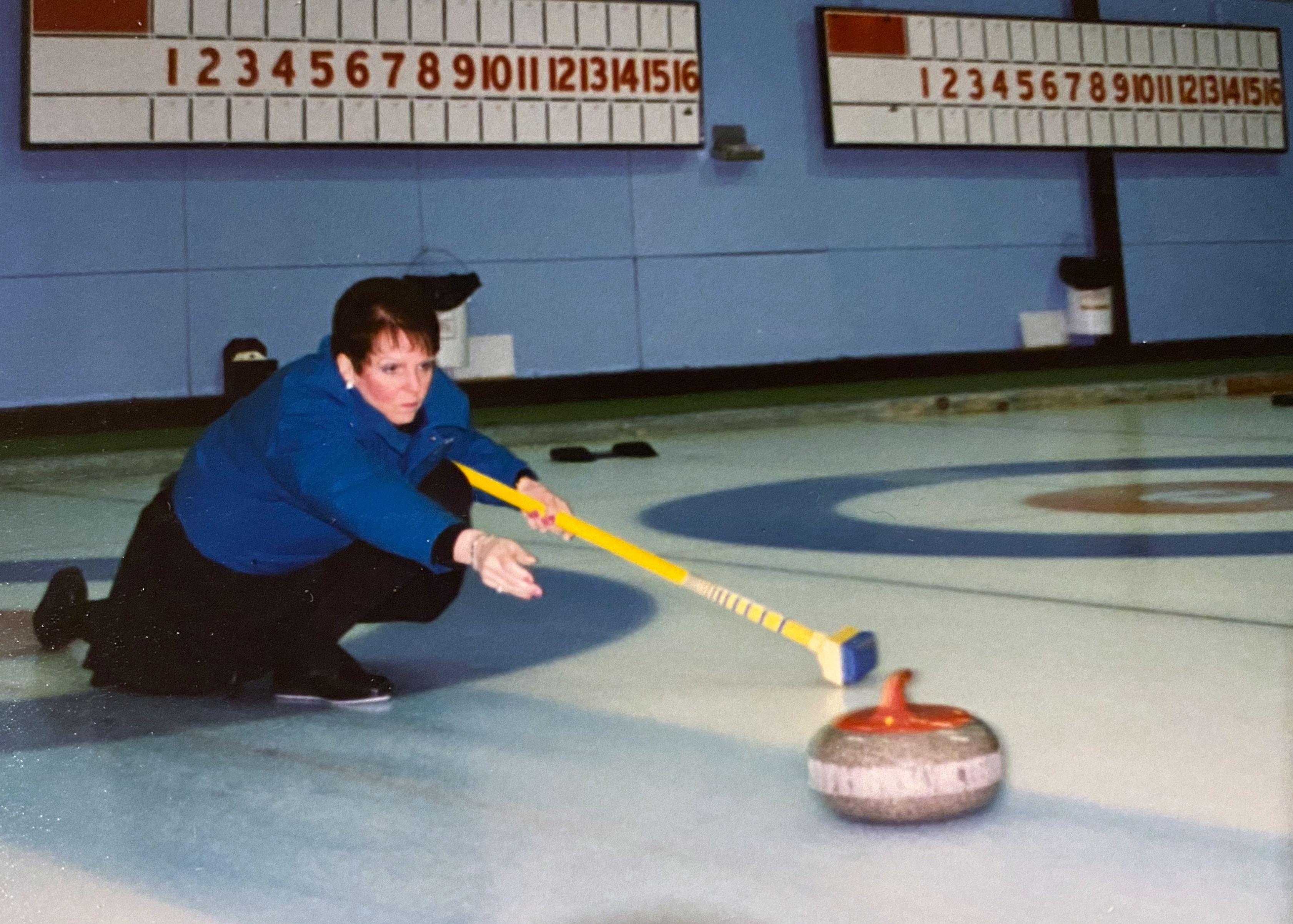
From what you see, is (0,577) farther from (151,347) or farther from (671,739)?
(151,347)

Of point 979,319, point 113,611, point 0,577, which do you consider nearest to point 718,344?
point 979,319

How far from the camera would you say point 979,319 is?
816 centimetres

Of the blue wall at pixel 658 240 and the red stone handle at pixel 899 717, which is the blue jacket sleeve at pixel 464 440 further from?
the blue wall at pixel 658 240

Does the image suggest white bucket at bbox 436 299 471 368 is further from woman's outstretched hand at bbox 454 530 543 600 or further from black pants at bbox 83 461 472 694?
woman's outstretched hand at bbox 454 530 543 600

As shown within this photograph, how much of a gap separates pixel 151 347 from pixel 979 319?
158 inches

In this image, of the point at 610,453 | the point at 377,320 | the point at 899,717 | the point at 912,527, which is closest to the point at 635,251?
the point at 610,453

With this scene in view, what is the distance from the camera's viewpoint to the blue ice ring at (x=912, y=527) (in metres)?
3.15

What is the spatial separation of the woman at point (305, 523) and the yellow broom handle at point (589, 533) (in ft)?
0.13

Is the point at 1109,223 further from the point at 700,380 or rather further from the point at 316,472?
the point at 316,472

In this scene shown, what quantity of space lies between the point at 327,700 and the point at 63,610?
656mm

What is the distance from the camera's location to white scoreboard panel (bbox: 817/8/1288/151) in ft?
25.1

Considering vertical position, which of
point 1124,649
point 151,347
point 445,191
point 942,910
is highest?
point 445,191

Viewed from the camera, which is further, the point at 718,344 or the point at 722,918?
the point at 718,344

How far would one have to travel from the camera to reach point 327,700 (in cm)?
229
